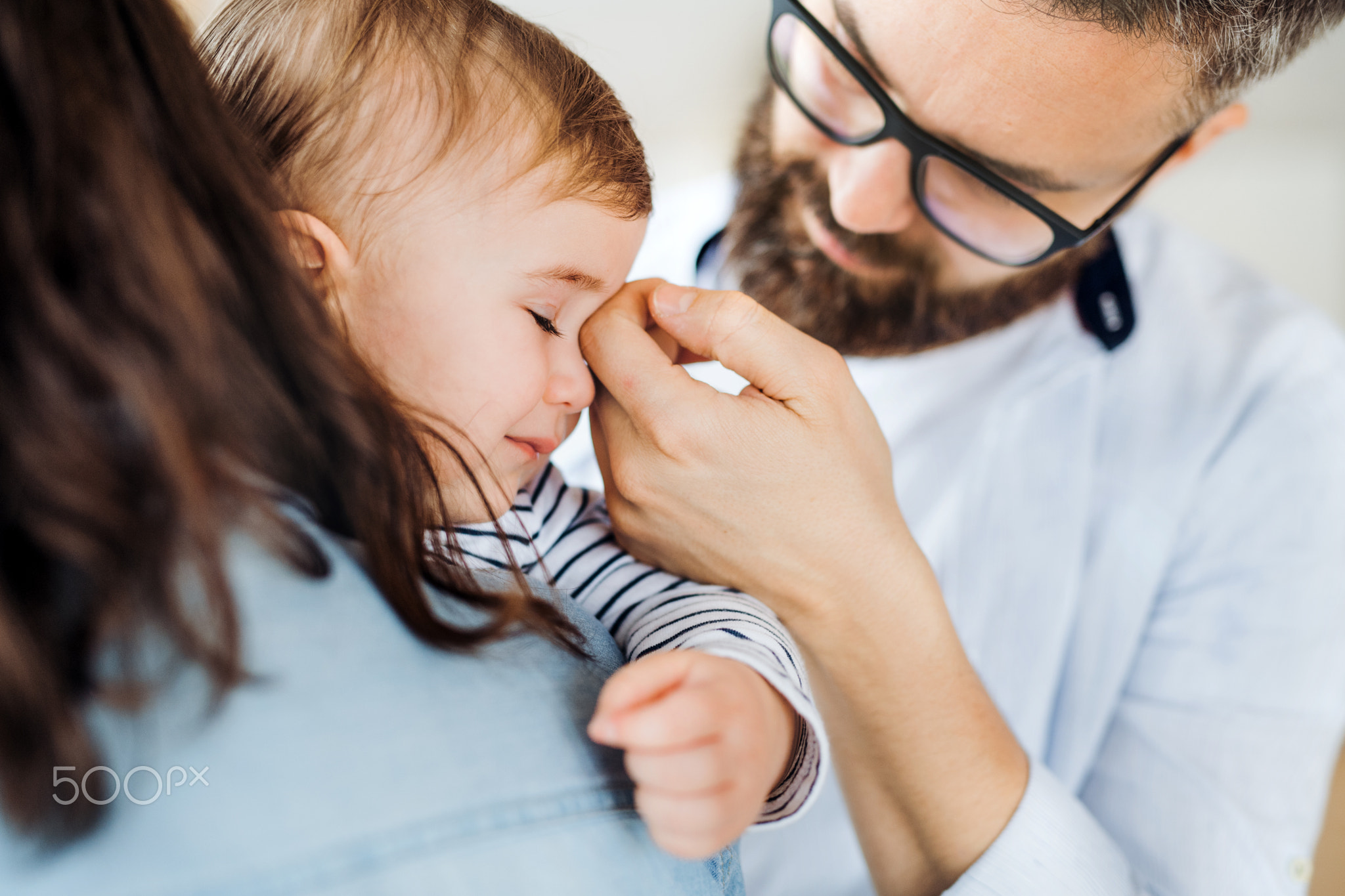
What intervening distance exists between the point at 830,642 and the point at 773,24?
827mm

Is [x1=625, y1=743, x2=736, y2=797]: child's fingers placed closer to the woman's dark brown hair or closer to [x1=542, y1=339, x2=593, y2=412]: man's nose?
the woman's dark brown hair

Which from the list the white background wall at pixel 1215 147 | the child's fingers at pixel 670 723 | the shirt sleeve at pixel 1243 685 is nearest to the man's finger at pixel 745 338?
the child's fingers at pixel 670 723

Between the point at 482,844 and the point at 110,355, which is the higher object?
the point at 110,355

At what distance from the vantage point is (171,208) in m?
0.48

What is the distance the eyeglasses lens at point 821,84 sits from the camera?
3.34ft

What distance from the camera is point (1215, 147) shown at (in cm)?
287

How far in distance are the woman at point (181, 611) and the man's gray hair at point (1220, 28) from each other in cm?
84

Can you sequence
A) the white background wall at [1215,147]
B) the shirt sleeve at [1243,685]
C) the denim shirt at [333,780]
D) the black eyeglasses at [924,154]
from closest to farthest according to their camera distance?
the denim shirt at [333,780], the black eyeglasses at [924,154], the shirt sleeve at [1243,685], the white background wall at [1215,147]

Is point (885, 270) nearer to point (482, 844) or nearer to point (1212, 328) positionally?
point (1212, 328)

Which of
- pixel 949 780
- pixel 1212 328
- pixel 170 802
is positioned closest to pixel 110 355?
pixel 170 802

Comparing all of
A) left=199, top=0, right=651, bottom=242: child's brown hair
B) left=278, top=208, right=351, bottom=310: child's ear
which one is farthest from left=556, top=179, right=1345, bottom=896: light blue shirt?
left=278, top=208, right=351, bottom=310: child's ear

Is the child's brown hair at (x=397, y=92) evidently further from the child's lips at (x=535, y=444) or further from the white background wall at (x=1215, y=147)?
the white background wall at (x=1215, y=147)

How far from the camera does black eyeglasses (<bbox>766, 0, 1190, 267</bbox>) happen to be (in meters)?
0.96

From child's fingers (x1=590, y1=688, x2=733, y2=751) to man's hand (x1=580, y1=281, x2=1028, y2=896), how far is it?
0.90ft
